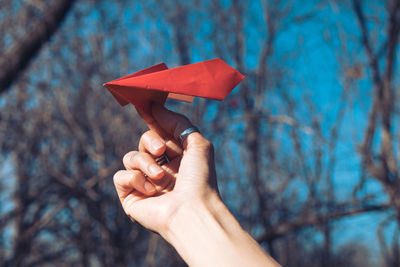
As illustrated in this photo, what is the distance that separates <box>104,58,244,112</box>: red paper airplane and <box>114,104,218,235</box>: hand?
16cm

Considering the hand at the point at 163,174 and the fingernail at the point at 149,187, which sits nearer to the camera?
the hand at the point at 163,174

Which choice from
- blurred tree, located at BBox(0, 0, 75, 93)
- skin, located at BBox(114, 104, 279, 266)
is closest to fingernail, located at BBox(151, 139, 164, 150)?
skin, located at BBox(114, 104, 279, 266)

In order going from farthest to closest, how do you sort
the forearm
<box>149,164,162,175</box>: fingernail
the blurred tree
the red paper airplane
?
the blurred tree
<box>149,164,162,175</box>: fingernail
the red paper airplane
the forearm

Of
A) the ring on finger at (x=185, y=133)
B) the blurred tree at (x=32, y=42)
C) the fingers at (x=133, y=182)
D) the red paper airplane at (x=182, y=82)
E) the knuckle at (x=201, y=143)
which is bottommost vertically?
the fingers at (x=133, y=182)

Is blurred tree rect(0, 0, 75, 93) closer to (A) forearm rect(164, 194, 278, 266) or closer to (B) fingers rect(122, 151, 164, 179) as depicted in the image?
(B) fingers rect(122, 151, 164, 179)

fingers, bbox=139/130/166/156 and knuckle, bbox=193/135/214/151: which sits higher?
fingers, bbox=139/130/166/156

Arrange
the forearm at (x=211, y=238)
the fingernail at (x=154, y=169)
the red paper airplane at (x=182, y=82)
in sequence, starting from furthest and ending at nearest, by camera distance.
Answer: the fingernail at (x=154, y=169), the red paper airplane at (x=182, y=82), the forearm at (x=211, y=238)

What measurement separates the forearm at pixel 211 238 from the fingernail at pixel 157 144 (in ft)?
0.88

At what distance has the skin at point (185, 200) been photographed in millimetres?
892

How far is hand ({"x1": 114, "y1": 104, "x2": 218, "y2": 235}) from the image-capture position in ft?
3.56

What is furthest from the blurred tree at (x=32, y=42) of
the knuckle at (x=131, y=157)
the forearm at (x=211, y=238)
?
the forearm at (x=211, y=238)

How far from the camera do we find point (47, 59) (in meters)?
4.27

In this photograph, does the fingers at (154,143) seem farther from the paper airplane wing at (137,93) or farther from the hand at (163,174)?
the paper airplane wing at (137,93)

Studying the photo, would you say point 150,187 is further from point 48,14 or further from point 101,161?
point 101,161
